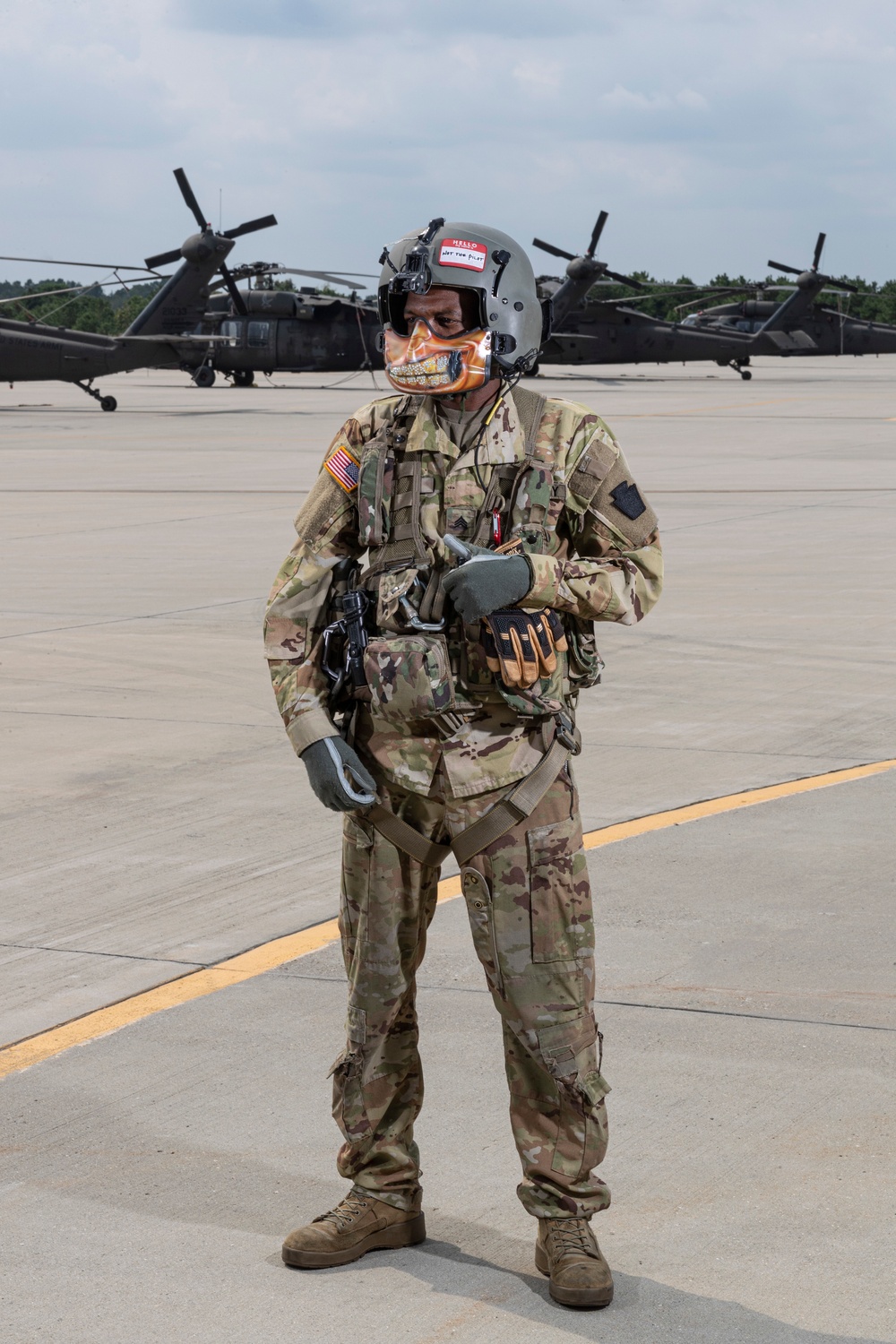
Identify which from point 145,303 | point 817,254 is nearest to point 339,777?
point 817,254

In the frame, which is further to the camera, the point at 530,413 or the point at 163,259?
the point at 163,259

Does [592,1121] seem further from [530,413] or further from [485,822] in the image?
[530,413]

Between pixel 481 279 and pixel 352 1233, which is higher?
pixel 481 279

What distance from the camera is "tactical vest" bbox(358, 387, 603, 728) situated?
3527 millimetres

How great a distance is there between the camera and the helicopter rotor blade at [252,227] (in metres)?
46.8

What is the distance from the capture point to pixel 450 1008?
510cm

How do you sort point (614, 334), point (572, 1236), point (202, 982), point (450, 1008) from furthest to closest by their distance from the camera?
point (614, 334), point (202, 982), point (450, 1008), point (572, 1236)

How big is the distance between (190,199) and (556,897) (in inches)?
1866

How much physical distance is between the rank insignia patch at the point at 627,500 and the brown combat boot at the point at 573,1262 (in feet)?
4.76

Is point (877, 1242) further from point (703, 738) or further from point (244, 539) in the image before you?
point (244, 539)

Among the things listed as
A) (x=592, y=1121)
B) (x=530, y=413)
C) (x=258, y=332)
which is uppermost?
(x=258, y=332)

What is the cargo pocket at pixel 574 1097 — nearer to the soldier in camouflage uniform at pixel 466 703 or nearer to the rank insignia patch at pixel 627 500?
the soldier in camouflage uniform at pixel 466 703

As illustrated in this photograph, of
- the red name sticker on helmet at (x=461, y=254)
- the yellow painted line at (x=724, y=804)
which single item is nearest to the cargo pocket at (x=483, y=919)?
the red name sticker on helmet at (x=461, y=254)

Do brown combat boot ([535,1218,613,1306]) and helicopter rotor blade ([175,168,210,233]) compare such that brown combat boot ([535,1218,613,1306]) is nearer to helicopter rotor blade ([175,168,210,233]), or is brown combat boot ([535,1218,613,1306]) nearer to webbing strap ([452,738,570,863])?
webbing strap ([452,738,570,863])
